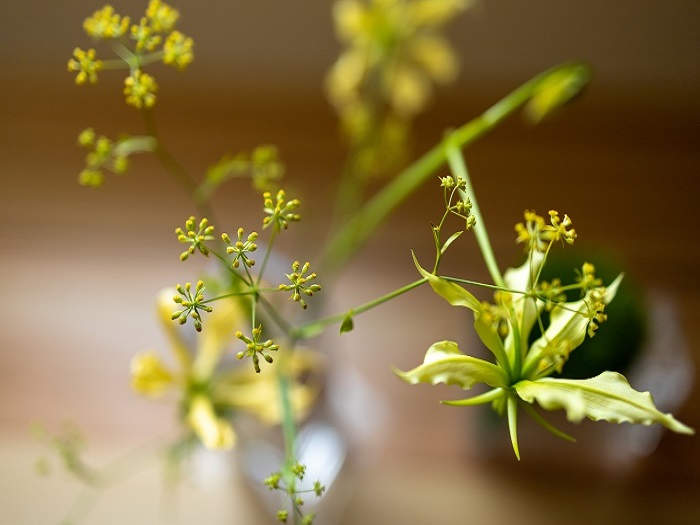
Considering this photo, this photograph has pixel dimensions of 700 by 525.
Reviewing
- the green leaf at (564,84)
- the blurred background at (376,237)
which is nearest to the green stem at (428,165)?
the green leaf at (564,84)

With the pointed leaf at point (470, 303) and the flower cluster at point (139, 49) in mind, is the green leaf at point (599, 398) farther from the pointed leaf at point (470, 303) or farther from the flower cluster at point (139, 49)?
the flower cluster at point (139, 49)

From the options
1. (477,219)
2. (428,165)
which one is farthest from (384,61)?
(477,219)

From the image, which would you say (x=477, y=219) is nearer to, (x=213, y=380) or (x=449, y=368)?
(x=449, y=368)

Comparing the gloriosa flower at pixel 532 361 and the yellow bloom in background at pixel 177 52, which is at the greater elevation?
the yellow bloom in background at pixel 177 52

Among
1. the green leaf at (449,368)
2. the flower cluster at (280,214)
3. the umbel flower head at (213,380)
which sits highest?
Answer: the umbel flower head at (213,380)

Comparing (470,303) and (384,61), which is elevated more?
(384,61)

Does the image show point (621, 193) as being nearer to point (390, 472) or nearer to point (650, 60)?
point (650, 60)

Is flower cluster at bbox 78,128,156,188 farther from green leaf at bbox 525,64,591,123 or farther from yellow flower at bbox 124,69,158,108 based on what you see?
green leaf at bbox 525,64,591,123
